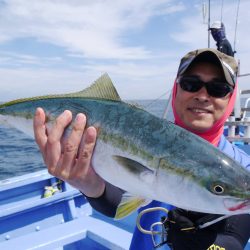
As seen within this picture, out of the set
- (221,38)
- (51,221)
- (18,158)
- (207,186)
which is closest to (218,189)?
(207,186)

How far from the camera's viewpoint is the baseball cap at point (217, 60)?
8.97 ft

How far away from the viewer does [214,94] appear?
9.00 feet

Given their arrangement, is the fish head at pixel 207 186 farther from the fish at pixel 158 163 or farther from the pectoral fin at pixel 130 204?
the pectoral fin at pixel 130 204

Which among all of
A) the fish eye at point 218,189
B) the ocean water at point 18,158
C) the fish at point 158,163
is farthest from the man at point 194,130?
the ocean water at point 18,158

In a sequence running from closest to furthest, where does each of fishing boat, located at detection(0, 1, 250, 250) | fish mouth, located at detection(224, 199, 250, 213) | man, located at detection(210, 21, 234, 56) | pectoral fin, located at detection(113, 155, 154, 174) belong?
1. fish mouth, located at detection(224, 199, 250, 213)
2. pectoral fin, located at detection(113, 155, 154, 174)
3. fishing boat, located at detection(0, 1, 250, 250)
4. man, located at detection(210, 21, 234, 56)

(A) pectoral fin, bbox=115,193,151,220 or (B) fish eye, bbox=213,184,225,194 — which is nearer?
(B) fish eye, bbox=213,184,225,194

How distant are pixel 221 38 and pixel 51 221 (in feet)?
22.8

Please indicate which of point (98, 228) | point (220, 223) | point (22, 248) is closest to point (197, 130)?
point (220, 223)

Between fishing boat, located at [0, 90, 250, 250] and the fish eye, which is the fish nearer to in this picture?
the fish eye

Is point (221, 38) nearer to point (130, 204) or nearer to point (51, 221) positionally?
point (51, 221)

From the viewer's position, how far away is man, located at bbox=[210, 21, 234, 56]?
31.2ft

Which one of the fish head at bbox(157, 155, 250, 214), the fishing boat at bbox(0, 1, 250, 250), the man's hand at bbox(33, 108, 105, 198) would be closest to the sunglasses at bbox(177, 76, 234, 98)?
the fish head at bbox(157, 155, 250, 214)

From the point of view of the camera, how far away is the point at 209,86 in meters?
2.75

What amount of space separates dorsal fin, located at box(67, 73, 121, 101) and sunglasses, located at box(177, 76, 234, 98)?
0.75 m
